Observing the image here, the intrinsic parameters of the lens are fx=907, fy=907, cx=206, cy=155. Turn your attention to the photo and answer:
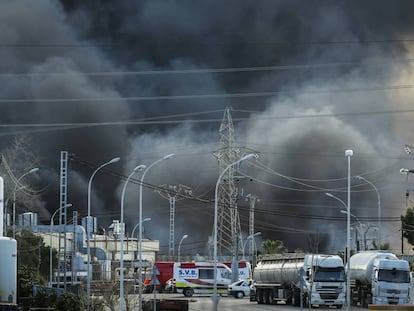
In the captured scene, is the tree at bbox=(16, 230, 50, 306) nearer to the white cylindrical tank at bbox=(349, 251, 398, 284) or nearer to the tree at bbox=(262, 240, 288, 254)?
the white cylindrical tank at bbox=(349, 251, 398, 284)

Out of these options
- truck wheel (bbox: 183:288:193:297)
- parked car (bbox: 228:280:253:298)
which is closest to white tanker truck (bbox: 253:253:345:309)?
parked car (bbox: 228:280:253:298)

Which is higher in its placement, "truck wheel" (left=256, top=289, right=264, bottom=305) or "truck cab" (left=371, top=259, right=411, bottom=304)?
"truck cab" (left=371, top=259, right=411, bottom=304)

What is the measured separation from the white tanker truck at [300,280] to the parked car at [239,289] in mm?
7492

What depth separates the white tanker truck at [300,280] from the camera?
2418 inches

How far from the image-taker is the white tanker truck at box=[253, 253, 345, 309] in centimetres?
6141

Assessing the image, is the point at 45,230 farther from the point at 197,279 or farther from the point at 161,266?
the point at 197,279

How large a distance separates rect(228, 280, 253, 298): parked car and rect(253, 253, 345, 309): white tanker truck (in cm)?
749

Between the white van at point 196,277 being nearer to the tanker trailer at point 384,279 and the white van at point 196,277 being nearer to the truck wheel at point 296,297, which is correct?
the truck wheel at point 296,297

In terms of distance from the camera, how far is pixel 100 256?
360ft

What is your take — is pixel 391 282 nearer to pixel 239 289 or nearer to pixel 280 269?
pixel 280 269

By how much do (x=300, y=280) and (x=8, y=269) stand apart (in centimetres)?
1858

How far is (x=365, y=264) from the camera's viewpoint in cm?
6456

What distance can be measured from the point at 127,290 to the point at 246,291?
30897mm

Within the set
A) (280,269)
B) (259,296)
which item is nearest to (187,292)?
(259,296)
